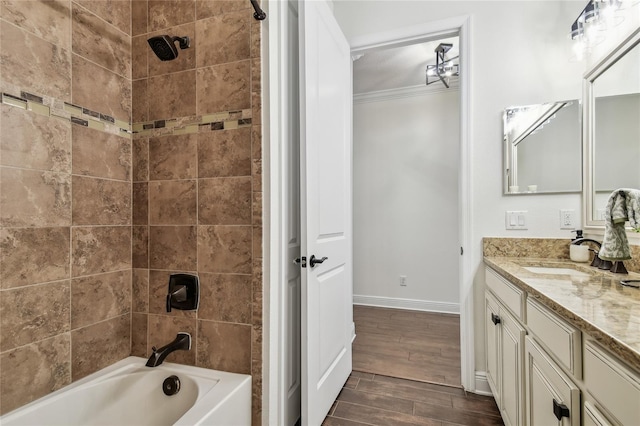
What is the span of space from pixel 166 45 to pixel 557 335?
1.89 metres

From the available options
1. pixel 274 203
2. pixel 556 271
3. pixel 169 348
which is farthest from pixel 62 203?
pixel 556 271

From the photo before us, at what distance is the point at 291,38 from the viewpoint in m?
1.62

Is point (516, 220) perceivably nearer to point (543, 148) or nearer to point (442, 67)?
point (543, 148)

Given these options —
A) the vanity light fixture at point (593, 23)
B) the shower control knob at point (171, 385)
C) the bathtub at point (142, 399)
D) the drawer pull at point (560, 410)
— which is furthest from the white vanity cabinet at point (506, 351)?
the shower control knob at point (171, 385)

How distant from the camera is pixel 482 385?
1.96 meters

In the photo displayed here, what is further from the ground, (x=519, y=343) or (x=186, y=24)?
(x=186, y=24)

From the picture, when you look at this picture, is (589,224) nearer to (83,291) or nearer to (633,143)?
(633,143)

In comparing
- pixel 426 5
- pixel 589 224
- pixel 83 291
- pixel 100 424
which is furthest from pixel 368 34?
pixel 100 424

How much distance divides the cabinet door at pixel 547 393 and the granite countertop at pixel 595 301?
7.3 inches

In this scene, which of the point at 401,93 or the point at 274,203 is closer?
the point at 274,203

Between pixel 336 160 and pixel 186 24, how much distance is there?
42.2 inches

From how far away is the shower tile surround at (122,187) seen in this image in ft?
3.95

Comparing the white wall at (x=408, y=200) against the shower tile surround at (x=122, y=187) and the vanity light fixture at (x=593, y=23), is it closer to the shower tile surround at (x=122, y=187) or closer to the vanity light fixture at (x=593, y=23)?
the vanity light fixture at (x=593, y=23)

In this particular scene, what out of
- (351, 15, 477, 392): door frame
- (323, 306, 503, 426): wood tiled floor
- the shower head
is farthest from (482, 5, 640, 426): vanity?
the shower head
